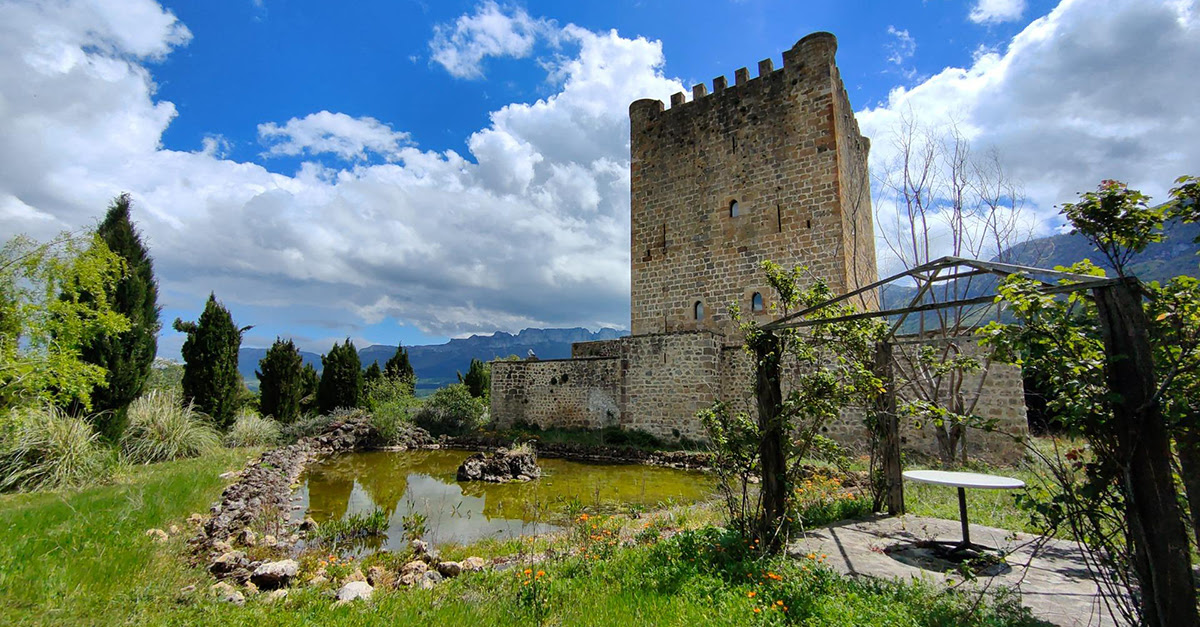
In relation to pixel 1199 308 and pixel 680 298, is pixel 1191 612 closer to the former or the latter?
pixel 1199 308

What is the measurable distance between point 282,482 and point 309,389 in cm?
1487

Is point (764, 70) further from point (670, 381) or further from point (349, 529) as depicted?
point (349, 529)

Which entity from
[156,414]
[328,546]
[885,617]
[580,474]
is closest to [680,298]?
[580,474]

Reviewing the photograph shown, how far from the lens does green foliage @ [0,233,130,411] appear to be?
22.8 ft

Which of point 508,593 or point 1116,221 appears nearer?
point 1116,221

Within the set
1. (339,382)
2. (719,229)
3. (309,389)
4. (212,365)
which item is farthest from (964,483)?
(309,389)

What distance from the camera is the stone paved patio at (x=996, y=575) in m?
3.62

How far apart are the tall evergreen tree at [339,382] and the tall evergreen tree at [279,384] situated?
2.62 meters

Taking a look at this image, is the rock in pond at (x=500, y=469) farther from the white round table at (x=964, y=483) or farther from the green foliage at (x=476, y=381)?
the green foliage at (x=476, y=381)

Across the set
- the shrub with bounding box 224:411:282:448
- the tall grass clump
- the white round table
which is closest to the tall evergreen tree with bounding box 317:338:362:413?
the shrub with bounding box 224:411:282:448

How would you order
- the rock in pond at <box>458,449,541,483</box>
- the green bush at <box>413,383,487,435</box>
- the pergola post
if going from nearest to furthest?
the pergola post → the rock in pond at <box>458,449,541,483</box> → the green bush at <box>413,383,487,435</box>

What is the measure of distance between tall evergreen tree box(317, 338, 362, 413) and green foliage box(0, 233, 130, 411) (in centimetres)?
1285

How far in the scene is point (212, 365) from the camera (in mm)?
14141

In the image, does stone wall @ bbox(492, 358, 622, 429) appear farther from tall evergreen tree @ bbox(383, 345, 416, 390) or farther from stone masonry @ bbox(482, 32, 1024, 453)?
tall evergreen tree @ bbox(383, 345, 416, 390)
